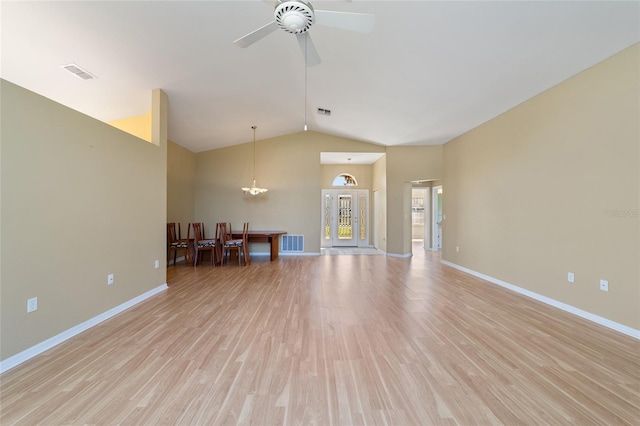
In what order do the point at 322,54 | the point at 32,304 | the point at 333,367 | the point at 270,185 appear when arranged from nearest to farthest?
the point at 333,367 → the point at 32,304 → the point at 322,54 → the point at 270,185

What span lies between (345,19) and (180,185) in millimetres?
6020

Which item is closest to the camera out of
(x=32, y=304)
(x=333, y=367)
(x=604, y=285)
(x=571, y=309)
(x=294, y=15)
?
(x=294, y=15)

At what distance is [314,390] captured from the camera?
67.4 inches

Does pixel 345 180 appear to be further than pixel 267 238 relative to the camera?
Yes

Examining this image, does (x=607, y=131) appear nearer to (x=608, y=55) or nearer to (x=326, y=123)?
(x=608, y=55)

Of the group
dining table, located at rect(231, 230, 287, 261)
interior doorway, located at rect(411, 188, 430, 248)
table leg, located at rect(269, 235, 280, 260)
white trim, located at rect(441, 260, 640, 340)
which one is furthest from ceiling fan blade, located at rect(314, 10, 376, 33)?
interior doorway, located at rect(411, 188, 430, 248)

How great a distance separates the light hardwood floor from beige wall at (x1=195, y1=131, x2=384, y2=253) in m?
4.01

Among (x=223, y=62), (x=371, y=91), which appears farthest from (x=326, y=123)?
(x=223, y=62)

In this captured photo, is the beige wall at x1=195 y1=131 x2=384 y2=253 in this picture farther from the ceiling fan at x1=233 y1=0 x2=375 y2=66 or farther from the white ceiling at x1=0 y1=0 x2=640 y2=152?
the ceiling fan at x1=233 y1=0 x2=375 y2=66

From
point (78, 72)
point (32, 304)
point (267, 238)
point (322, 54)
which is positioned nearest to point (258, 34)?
point (322, 54)

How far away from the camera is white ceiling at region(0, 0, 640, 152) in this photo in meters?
2.44

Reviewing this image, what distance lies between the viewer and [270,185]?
743 centimetres

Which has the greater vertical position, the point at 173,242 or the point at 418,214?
the point at 418,214

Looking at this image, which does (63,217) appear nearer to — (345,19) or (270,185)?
(345,19)
